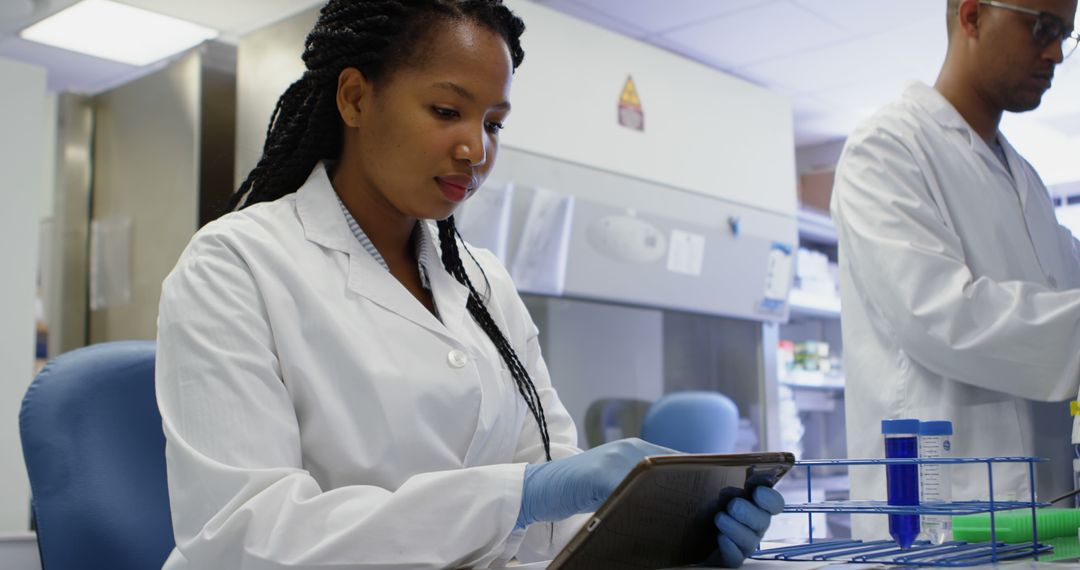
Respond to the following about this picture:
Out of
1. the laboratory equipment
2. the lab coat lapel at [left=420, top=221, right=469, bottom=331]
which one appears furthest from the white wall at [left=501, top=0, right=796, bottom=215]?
the laboratory equipment

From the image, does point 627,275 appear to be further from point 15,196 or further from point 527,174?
point 15,196

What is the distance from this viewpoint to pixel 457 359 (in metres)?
1.12

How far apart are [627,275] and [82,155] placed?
1539 mm

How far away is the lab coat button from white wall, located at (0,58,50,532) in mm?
1719

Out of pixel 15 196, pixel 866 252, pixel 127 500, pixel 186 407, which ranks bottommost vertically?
pixel 127 500

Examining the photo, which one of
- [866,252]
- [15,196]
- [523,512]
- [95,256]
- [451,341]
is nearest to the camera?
[523,512]

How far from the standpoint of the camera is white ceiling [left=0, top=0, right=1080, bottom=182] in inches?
136

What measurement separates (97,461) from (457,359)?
0.43 metres

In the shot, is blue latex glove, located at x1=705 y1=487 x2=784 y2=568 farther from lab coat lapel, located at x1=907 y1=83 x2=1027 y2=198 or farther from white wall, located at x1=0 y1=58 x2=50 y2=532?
white wall, located at x1=0 y1=58 x2=50 y2=532

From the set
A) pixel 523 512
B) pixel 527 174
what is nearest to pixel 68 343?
pixel 527 174

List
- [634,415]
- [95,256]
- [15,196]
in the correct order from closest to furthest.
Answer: [15,196]
[95,256]
[634,415]

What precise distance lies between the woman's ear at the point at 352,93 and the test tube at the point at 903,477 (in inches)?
25.8

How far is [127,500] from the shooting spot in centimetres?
119

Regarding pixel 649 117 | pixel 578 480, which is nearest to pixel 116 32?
pixel 649 117
